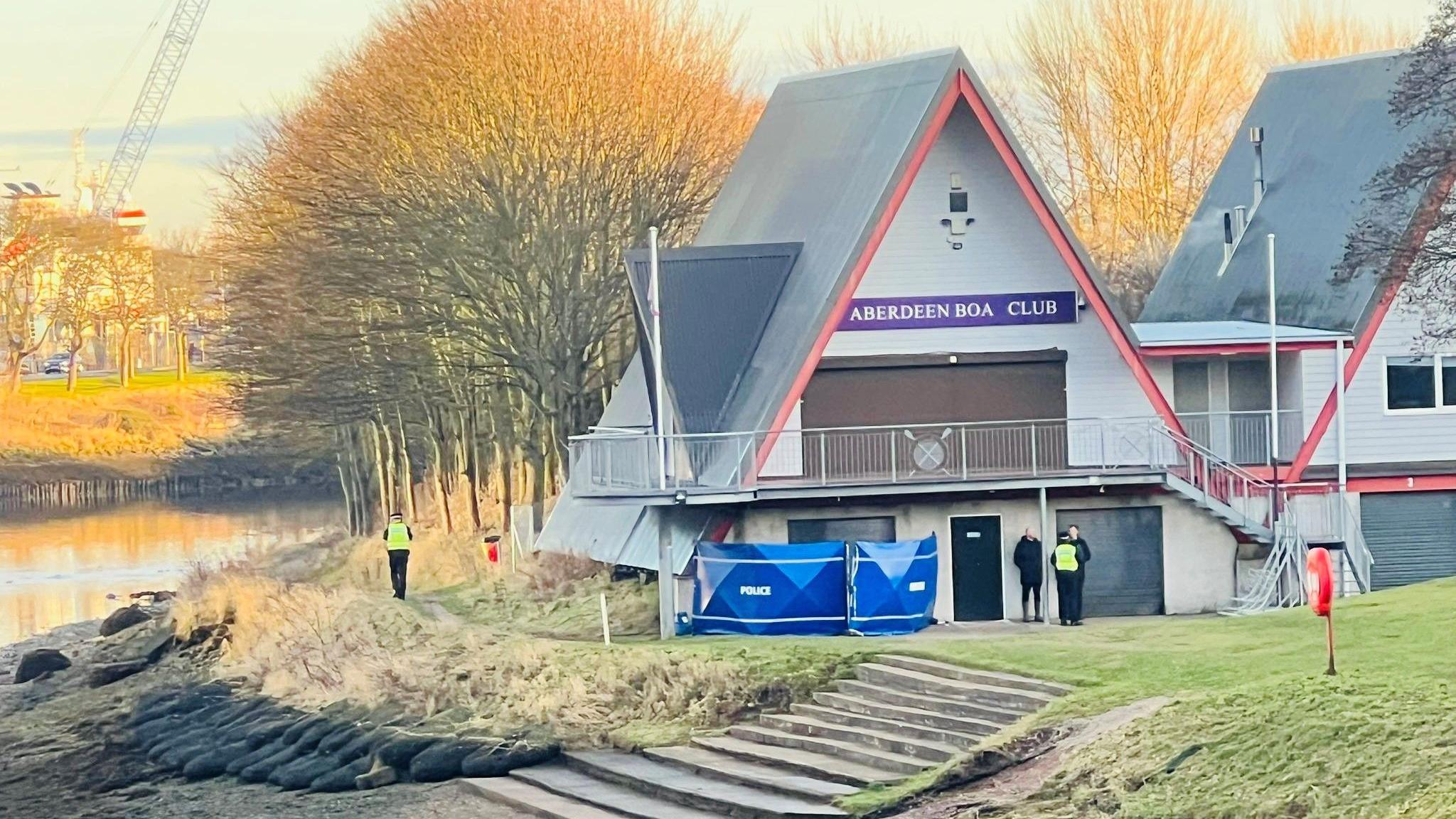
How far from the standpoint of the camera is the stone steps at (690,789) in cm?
2611

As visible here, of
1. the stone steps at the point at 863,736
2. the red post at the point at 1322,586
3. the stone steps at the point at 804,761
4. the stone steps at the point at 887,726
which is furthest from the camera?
the stone steps at the point at 887,726

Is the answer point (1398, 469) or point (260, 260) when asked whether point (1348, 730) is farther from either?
point (260, 260)

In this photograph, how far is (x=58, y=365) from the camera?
171250 mm

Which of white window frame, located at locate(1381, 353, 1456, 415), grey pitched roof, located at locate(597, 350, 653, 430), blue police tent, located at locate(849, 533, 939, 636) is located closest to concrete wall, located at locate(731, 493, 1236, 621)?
blue police tent, located at locate(849, 533, 939, 636)

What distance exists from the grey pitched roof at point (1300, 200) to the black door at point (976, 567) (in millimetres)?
8010

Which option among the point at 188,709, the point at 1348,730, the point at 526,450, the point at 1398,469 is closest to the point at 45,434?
the point at 526,450

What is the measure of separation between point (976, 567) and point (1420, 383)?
30.4ft

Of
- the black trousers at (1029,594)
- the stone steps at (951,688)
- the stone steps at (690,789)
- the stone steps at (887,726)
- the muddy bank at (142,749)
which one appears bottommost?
the muddy bank at (142,749)

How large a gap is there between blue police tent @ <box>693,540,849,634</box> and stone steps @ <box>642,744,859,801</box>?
279 inches

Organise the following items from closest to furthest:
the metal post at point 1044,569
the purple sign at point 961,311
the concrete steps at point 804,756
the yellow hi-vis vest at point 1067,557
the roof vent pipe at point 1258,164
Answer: the concrete steps at point 804,756 < the yellow hi-vis vest at point 1067,557 < the metal post at point 1044,569 < the purple sign at point 961,311 < the roof vent pipe at point 1258,164

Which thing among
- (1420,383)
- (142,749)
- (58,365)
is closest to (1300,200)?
(1420,383)

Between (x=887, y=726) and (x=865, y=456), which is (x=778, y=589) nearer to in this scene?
(x=865, y=456)

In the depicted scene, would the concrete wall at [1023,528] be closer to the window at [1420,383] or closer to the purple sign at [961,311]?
the purple sign at [961,311]

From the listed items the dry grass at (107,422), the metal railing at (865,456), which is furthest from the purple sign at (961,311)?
the dry grass at (107,422)
